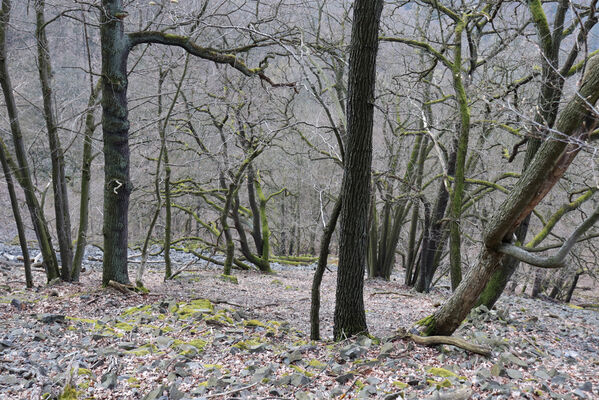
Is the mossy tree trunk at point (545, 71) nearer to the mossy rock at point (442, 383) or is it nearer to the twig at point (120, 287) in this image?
the mossy rock at point (442, 383)

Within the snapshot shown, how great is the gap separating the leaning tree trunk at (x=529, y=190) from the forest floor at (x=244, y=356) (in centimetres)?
38

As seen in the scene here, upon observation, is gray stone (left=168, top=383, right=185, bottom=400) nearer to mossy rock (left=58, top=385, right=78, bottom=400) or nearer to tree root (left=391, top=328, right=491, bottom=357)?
mossy rock (left=58, top=385, right=78, bottom=400)

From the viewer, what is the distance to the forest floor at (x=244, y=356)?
3.21 meters

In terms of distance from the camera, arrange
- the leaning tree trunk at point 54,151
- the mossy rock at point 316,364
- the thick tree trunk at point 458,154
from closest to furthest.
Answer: the mossy rock at point 316,364 → the thick tree trunk at point 458,154 → the leaning tree trunk at point 54,151

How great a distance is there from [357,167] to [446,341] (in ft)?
6.13

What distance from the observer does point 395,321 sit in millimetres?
6613

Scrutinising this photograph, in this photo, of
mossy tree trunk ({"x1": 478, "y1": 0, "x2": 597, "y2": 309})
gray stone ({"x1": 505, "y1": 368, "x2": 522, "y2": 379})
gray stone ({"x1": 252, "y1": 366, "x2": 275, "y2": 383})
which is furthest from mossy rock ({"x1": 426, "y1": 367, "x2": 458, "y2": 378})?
mossy tree trunk ({"x1": 478, "y1": 0, "x2": 597, "y2": 309})

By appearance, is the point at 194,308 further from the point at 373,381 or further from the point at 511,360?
the point at 511,360

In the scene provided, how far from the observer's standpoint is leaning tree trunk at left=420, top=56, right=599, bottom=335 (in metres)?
3.16

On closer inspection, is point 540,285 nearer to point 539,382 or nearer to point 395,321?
point 395,321

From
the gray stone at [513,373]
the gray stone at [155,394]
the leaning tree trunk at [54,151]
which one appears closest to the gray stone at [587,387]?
the gray stone at [513,373]

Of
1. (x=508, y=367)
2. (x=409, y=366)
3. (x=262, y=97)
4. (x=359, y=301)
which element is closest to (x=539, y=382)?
(x=508, y=367)

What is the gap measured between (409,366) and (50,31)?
24.3 feet

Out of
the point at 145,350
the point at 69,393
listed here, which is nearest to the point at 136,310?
the point at 145,350
